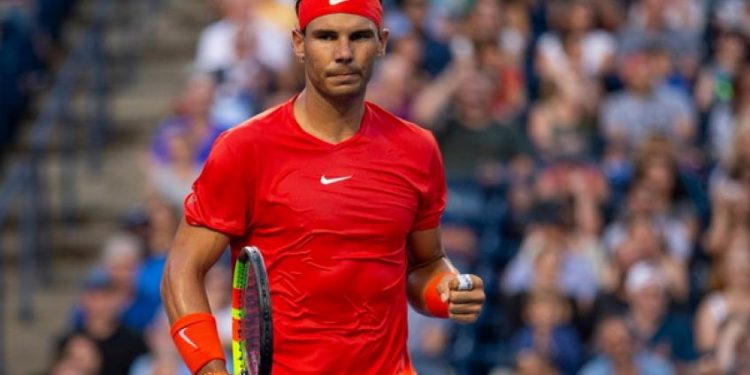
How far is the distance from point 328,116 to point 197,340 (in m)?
0.85

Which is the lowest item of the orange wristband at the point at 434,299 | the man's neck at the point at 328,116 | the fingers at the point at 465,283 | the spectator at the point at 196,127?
the spectator at the point at 196,127

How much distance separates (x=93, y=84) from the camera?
1429cm

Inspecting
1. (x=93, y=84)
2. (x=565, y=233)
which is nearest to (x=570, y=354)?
(x=565, y=233)

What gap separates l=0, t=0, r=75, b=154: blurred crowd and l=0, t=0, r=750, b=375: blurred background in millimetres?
25

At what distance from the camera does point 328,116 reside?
6.08 m

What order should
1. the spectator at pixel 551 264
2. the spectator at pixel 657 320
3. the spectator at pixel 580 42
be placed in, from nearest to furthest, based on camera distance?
the spectator at pixel 657 320
the spectator at pixel 551 264
the spectator at pixel 580 42

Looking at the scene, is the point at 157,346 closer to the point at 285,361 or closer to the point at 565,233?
Answer: the point at 565,233

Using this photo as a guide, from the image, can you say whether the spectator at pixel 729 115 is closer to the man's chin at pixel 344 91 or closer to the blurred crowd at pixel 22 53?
the blurred crowd at pixel 22 53

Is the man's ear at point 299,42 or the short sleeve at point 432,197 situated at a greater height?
the man's ear at point 299,42

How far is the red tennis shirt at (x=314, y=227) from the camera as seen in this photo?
5969 mm

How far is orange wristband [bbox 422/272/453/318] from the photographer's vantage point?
20.4 ft

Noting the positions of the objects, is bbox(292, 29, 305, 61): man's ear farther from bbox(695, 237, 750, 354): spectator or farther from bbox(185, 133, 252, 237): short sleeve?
bbox(695, 237, 750, 354): spectator

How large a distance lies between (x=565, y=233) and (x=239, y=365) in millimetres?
5470

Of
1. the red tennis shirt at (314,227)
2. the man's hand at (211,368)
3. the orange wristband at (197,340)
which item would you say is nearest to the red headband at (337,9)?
the red tennis shirt at (314,227)
